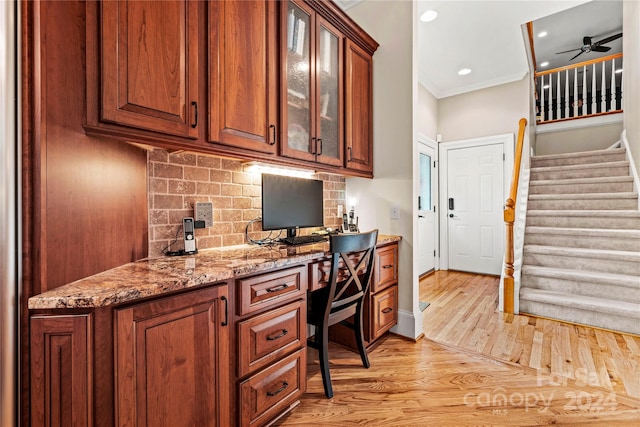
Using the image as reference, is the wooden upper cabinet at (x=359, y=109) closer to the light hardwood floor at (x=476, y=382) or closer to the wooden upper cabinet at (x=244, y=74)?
the wooden upper cabinet at (x=244, y=74)

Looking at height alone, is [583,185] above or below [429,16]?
below

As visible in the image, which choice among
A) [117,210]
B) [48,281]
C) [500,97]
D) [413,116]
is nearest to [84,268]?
[48,281]

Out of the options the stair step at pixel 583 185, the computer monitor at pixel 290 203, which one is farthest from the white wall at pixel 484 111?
the computer monitor at pixel 290 203

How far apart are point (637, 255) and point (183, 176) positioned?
403 cm

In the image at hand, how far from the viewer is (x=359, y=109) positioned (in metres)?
2.52

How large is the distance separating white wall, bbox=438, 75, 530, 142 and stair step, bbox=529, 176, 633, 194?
0.90m

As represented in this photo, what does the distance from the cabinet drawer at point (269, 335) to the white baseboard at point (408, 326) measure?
3.94 feet

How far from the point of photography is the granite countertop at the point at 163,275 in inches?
33.8

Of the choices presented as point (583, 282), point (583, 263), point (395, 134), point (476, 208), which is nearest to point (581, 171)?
point (476, 208)

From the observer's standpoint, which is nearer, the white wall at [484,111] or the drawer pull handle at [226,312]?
the drawer pull handle at [226,312]

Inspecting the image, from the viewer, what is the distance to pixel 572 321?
2.79 meters

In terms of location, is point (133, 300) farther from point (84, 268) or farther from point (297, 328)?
point (297, 328)

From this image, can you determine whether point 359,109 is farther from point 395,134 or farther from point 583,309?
point 583,309

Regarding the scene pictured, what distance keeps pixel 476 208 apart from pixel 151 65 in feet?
15.6
